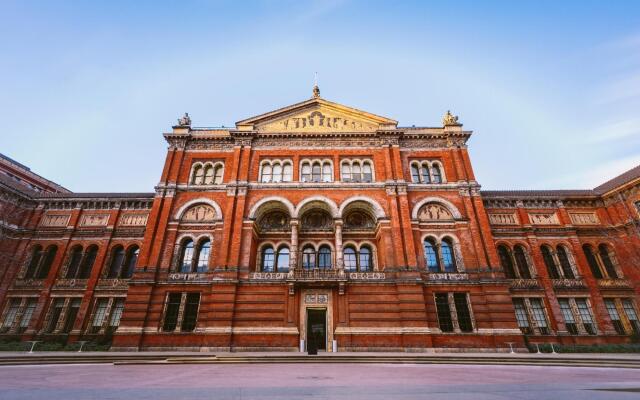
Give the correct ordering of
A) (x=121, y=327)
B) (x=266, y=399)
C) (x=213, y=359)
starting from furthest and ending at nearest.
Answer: (x=121, y=327) < (x=213, y=359) < (x=266, y=399)

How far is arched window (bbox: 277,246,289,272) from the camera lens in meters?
23.4

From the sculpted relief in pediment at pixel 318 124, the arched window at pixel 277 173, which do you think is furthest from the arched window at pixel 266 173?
the sculpted relief in pediment at pixel 318 124

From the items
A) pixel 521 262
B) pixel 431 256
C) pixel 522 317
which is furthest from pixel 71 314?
pixel 521 262

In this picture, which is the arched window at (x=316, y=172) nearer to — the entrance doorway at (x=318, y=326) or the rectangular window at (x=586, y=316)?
the entrance doorway at (x=318, y=326)

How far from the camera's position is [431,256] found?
74.2 ft

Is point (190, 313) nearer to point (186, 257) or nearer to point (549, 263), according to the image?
point (186, 257)

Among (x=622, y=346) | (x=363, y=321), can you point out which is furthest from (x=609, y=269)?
(x=363, y=321)

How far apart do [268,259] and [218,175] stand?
28.8ft

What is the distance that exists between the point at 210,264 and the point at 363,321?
1196 centimetres

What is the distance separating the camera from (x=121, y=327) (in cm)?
1944

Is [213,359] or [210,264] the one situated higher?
[210,264]

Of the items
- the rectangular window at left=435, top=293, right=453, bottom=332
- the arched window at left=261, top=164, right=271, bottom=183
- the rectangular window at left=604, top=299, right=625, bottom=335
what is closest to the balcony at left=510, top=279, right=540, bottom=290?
the rectangular window at left=604, top=299, right=625, bottom=335

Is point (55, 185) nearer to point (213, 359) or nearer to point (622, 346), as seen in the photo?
point (213, 359)

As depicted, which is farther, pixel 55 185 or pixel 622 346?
pixel 55 185
